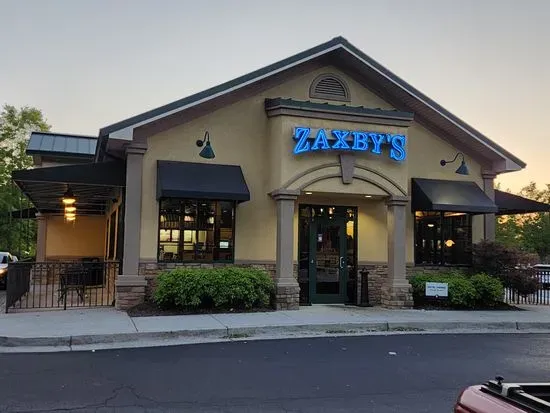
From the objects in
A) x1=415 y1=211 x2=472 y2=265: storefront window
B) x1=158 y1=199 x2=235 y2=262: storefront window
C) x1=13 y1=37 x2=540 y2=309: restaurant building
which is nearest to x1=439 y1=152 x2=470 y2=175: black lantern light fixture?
x1=13 y1=37 x2=540 y2=309: restaurant building

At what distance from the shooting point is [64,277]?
1424 cm

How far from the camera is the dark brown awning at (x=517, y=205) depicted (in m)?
16.9

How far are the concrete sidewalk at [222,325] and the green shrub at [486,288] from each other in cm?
70

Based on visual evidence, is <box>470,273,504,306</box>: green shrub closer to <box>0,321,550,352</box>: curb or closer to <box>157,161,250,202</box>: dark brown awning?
<box>0,321,550,352</box>: curb

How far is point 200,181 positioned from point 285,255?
2.84 m

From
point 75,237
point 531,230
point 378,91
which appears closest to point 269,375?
point 378,91

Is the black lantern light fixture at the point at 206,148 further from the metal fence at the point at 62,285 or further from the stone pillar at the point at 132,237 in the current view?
the metal fence at the point at 62,285

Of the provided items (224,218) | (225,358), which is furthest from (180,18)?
(225,358)

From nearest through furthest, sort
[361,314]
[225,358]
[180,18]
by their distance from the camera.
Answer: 1. [225,358]
2. [361,314]
3. [180,18]

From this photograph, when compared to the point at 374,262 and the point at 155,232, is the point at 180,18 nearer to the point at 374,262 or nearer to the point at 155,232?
the point at 155,232

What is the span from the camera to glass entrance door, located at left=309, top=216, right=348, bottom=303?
1508 cm

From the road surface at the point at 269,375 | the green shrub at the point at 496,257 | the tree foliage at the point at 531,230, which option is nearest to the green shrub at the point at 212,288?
the road surface at the point at 269,375

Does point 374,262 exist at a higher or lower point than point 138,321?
higher

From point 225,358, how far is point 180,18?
1295cm
